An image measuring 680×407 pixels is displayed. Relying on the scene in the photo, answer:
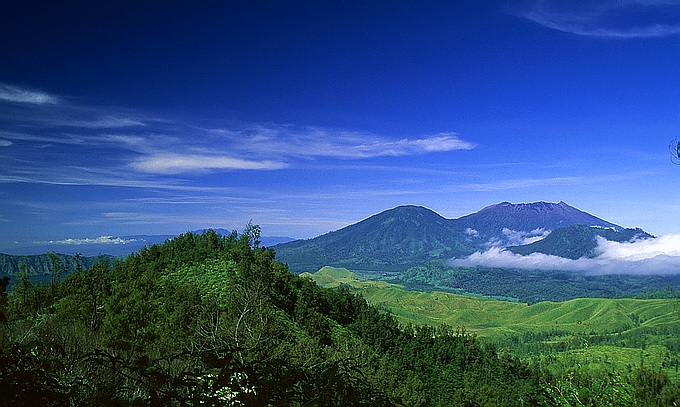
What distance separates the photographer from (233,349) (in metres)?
2.24

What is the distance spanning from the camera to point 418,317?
138 meters

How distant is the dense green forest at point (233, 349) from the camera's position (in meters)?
2.35

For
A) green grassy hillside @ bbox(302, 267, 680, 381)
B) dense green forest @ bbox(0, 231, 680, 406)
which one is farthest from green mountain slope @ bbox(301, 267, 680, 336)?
dense green forest @ bbox(0, 231, 680, 406)

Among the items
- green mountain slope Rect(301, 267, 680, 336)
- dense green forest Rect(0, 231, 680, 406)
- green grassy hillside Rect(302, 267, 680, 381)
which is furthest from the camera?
green mountain slope Rect(301, 267, 680, 336)

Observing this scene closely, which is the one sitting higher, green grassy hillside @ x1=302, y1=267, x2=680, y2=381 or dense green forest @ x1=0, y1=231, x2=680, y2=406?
dense green forest @ x1=0, y1=231, x2=680, y2=406

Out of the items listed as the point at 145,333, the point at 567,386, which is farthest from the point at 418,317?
the point at 567,386

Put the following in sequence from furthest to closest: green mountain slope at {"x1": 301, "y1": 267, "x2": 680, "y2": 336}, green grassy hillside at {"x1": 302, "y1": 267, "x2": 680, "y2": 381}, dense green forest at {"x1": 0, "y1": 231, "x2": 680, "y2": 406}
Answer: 1. green mountain slope at {"x1": 301, "y1": 267, "x2": 680, "y2": 336}
2. green grassy hillside at {"x1": 302, "y1": 267, "x2": 680, "y2": 381}
3. dense green forest at {"x1": 0, "y1": 231, "x2": 680, "y2": 406}

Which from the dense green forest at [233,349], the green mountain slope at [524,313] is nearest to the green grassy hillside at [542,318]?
the green mountain slope at [524,313]

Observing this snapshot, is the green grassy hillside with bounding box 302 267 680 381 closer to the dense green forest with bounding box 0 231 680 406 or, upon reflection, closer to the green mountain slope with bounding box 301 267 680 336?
the green mountain slope with bounding box 301 267 680 336

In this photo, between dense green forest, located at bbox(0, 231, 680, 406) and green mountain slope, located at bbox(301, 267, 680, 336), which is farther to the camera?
green mountain slope, located at bbox(301, 267, 680, 336)

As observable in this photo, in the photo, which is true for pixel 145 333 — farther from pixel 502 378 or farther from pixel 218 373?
pixel 502 378

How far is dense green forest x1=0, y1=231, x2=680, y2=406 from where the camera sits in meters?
2.35

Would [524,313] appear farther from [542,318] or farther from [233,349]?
[233,349]

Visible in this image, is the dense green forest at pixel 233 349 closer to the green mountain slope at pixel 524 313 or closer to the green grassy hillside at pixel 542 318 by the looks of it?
the green grassy hillside at pixel 542 318
